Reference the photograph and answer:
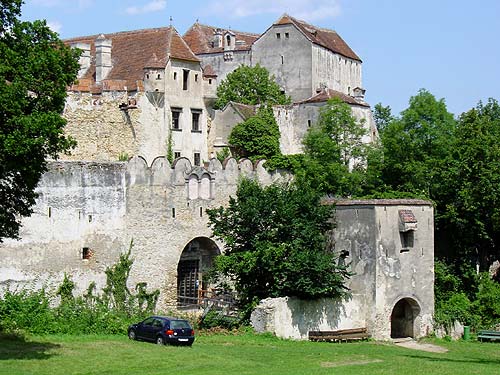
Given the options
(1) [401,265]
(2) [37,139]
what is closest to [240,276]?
(1) [401,265]

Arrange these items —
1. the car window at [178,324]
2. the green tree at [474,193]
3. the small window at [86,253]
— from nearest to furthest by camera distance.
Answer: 1. the car window at [178,324]
2. the small window at [86,253]
3. the green tree at [474,193]

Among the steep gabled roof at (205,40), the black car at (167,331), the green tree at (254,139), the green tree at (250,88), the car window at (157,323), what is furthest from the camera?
the steep gabled roof at (205,40)

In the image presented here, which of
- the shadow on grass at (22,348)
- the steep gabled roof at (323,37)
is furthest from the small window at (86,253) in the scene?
the steep gabled roof at (323,37)

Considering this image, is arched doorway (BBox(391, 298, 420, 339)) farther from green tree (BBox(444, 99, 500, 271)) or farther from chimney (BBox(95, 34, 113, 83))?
chimney (BBox(95, 34, 113, 83))

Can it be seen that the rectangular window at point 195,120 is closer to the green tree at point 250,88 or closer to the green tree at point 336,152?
the green tree at point 336,152

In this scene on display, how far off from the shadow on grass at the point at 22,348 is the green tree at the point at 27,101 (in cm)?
345

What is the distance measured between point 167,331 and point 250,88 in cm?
3469

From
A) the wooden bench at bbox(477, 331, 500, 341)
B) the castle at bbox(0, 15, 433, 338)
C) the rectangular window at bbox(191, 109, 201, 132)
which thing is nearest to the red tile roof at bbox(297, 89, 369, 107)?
the castle at bbox(0, 15, 433, 338)

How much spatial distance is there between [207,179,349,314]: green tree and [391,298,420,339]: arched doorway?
4.22 meters

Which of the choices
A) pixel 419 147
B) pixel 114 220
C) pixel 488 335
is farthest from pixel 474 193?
pixel 114 220

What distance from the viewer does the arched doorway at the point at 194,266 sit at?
43.3 m

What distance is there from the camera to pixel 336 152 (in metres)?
53.4

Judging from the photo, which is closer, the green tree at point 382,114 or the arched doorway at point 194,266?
the arched doorway at point 194,266

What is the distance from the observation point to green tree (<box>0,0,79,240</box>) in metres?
24.5
